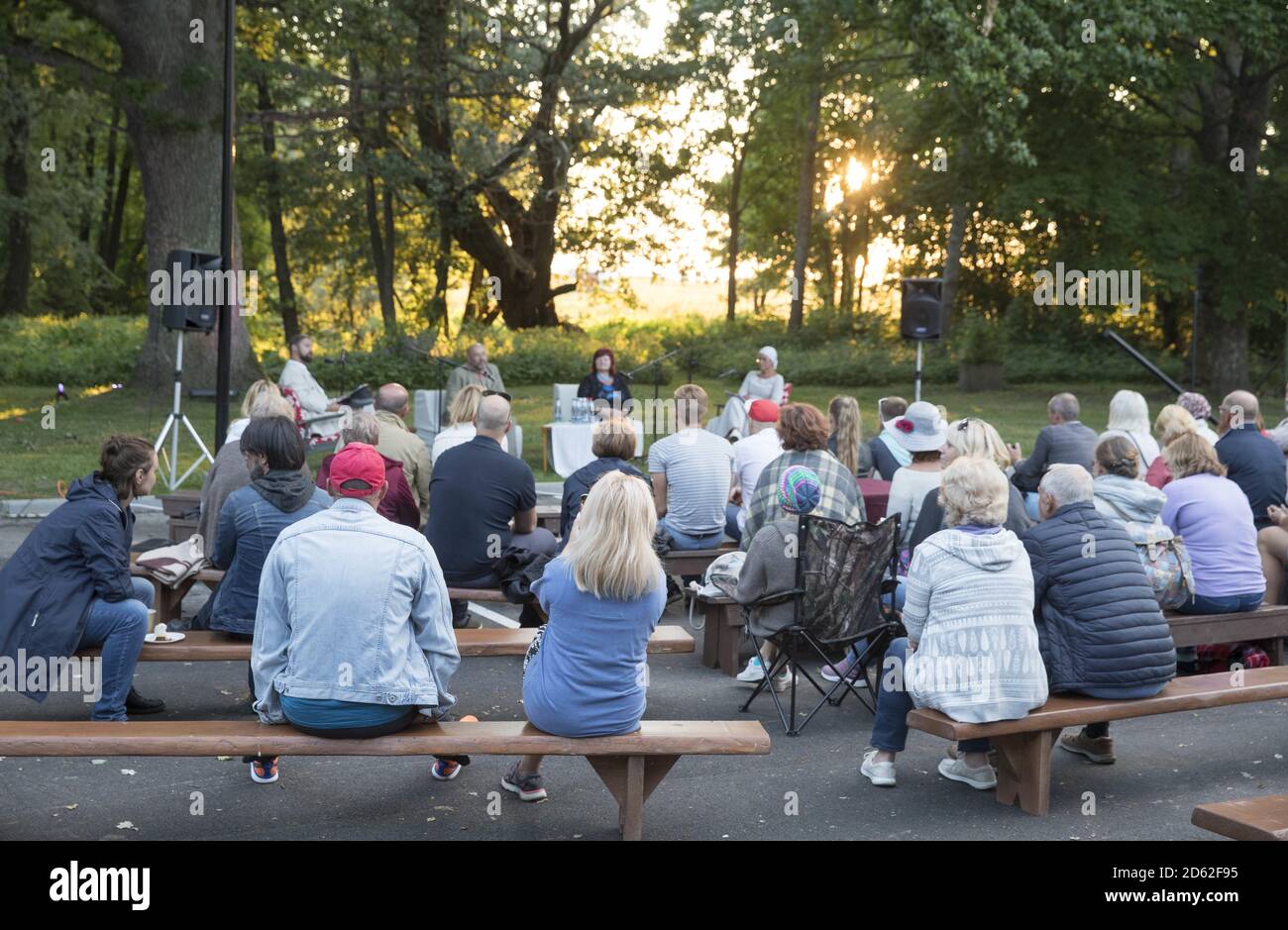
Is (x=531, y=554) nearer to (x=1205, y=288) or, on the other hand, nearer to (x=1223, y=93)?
(x=1205, y=288)

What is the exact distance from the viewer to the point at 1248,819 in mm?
4059

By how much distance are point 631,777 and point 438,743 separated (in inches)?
27.4

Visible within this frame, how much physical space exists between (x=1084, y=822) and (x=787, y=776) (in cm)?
119

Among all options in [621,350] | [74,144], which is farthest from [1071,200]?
[74,144]

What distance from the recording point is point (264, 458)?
5.98m

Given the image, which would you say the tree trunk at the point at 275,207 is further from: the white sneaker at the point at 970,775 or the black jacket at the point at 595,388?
the white sneaker at the point at 970,775

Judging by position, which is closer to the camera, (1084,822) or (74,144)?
(1084,822)

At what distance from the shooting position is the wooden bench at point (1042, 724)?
196 inches

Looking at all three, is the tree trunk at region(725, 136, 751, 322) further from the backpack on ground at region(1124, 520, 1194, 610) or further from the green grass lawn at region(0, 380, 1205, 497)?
the backpack on ground at region(1124, 520, 1194, 610)

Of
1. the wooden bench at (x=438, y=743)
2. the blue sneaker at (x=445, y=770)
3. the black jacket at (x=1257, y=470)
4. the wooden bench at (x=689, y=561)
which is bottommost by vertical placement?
the blue sneaker at (x=445, y=770)

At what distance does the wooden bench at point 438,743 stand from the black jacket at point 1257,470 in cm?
448

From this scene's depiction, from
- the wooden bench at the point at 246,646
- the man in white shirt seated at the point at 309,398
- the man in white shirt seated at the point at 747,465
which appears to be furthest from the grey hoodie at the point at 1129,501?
the man in white shirt seated at the point at 309,398

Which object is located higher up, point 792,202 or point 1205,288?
point 792,202

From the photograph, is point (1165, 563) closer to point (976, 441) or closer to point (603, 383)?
point (976, 441)
